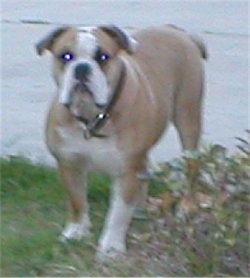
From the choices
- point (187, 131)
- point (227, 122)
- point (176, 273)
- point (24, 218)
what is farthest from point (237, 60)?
point (176, 273)

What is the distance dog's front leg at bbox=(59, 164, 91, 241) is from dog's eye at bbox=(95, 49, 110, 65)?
1.95 ft

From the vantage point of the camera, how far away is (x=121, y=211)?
6.52 metres

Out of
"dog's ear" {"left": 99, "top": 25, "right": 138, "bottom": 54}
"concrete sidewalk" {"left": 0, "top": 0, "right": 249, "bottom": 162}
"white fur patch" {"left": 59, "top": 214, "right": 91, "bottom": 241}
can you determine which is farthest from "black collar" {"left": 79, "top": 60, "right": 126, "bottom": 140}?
"concrete sidewalk" {"left": 0, "top": 0, "right": 249, "bottom": 162}

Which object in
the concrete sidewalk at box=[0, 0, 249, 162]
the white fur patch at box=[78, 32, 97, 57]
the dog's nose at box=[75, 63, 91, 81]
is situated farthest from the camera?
the concrete sidewalk at box=[0, 0, 249, 162]

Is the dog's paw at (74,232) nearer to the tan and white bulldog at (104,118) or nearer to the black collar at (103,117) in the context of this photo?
the tan and white bulldog at (104,118)

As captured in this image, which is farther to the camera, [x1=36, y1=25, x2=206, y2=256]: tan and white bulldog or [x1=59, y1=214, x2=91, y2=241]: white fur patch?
[x1=59, y1=214, x2=91, y2=241]: white fur patch

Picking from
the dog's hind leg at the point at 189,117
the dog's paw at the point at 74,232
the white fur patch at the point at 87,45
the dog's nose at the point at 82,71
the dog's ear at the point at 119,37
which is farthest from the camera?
the dog's hind leg at the point at 189,117

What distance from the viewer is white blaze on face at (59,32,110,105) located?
6152 millimetres

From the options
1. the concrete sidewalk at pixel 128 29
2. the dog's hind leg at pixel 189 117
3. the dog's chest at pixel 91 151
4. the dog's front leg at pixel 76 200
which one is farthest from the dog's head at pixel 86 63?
the concrete sidewalk at pixel 128 29

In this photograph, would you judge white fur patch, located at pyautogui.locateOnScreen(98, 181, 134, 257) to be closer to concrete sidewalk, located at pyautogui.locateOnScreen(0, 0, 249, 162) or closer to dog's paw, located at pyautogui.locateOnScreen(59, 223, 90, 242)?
dog's paw, located at pyautogui.locateOnScreen(59, 223, 90, 242)

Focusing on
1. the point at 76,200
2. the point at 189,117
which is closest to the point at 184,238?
the point at 76,200

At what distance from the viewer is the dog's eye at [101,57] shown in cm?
623

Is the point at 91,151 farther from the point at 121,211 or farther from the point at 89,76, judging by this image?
the point at 89,76

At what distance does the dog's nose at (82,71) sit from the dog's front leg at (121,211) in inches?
22.9
